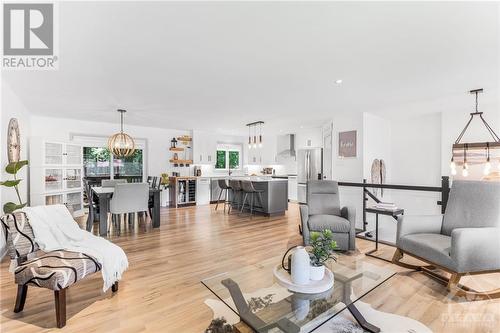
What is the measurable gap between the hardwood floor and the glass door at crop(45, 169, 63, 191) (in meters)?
2.42

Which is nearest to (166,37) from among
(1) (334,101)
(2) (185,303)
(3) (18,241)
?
(3) (18,241)

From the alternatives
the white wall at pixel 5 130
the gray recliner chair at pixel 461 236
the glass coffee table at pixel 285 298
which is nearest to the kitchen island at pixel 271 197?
the gray recliner chair at pixel 461 236

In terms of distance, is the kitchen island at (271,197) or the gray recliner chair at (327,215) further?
the kitchen island at (271,197)

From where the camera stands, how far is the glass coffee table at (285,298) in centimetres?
160

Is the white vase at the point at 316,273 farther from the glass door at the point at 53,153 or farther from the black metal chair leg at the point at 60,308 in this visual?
the glass door at the point at 53,153

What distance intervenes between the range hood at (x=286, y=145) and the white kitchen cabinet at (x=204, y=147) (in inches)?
92.0

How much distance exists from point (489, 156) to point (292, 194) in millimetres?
5245

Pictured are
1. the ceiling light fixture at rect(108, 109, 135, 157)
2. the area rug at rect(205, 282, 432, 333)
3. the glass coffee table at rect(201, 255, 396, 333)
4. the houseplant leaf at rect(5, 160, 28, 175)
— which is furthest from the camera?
the ceiling light fixture at rect(108, 109, 135, 157)

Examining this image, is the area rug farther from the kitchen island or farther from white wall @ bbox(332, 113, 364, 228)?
the kitchen island

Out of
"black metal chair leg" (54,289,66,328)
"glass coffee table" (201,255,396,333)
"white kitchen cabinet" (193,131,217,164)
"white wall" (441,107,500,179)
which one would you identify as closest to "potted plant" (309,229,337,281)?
"glass coffee table" (201,255,396,333)

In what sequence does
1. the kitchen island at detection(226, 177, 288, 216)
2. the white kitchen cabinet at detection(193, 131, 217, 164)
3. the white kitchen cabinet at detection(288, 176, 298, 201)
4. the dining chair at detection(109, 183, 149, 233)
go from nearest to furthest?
the dining chair at detection(109, 183, 149, 233) < the kitchen island at detection(226, 177, 288, 216) < the white kitchen cabinet at detection(193, 131, 217, 164) < the white kitchen cabinet at detection(288, 176, 298, 201)

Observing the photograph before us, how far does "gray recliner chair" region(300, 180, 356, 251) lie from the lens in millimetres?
3643

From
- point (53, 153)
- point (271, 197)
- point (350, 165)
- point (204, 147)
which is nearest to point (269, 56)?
point (350, 165)

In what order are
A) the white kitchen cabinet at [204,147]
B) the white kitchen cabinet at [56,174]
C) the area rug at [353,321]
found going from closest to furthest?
the area rug at [353,321], the white kitchen cabinet at [56,174], the white kitchen cabinet at [204,147]
